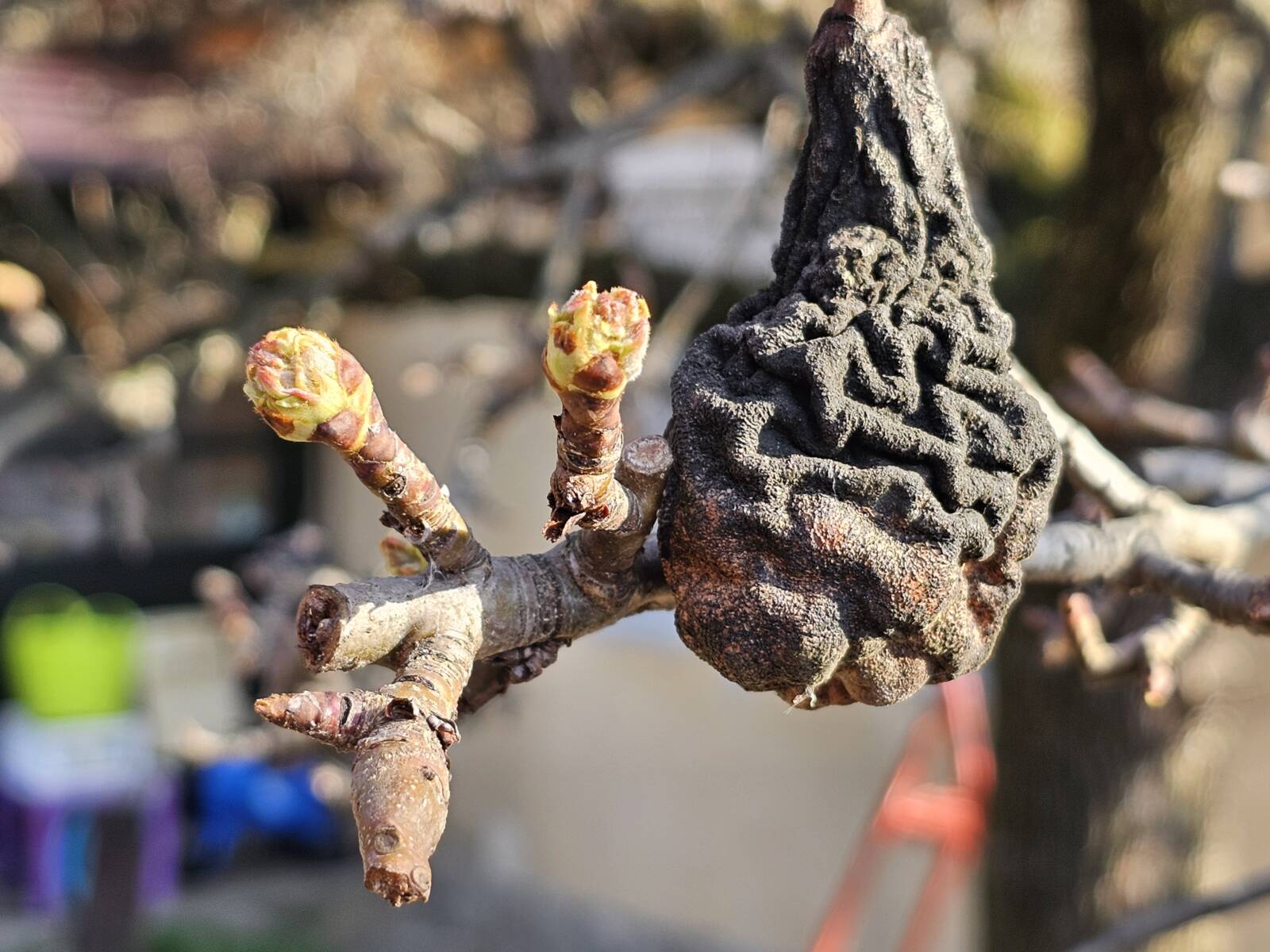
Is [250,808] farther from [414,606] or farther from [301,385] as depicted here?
[301,385]

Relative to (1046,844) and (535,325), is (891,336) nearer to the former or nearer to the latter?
(535,325)

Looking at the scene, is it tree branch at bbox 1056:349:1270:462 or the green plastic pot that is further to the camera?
the green plastic pot

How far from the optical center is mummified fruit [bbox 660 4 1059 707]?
32.3 inches

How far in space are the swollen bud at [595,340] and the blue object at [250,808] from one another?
5.85 m

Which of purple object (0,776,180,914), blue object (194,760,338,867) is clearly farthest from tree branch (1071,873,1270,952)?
blue object (194,760,338,867)

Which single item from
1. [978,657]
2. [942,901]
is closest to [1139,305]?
[978,657]

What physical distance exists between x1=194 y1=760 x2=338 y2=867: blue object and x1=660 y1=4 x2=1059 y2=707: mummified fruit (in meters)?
5.67

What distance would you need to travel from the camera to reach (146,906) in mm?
5875

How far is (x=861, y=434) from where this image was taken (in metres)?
0.85

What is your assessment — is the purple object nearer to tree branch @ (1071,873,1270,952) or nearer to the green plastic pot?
the green plastic pot

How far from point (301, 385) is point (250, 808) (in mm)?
6230

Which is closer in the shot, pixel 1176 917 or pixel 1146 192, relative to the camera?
pixel 1176 917

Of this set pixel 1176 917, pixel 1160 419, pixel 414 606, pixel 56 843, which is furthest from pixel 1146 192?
pixel 56 843

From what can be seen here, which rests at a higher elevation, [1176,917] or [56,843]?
[1176,917]
